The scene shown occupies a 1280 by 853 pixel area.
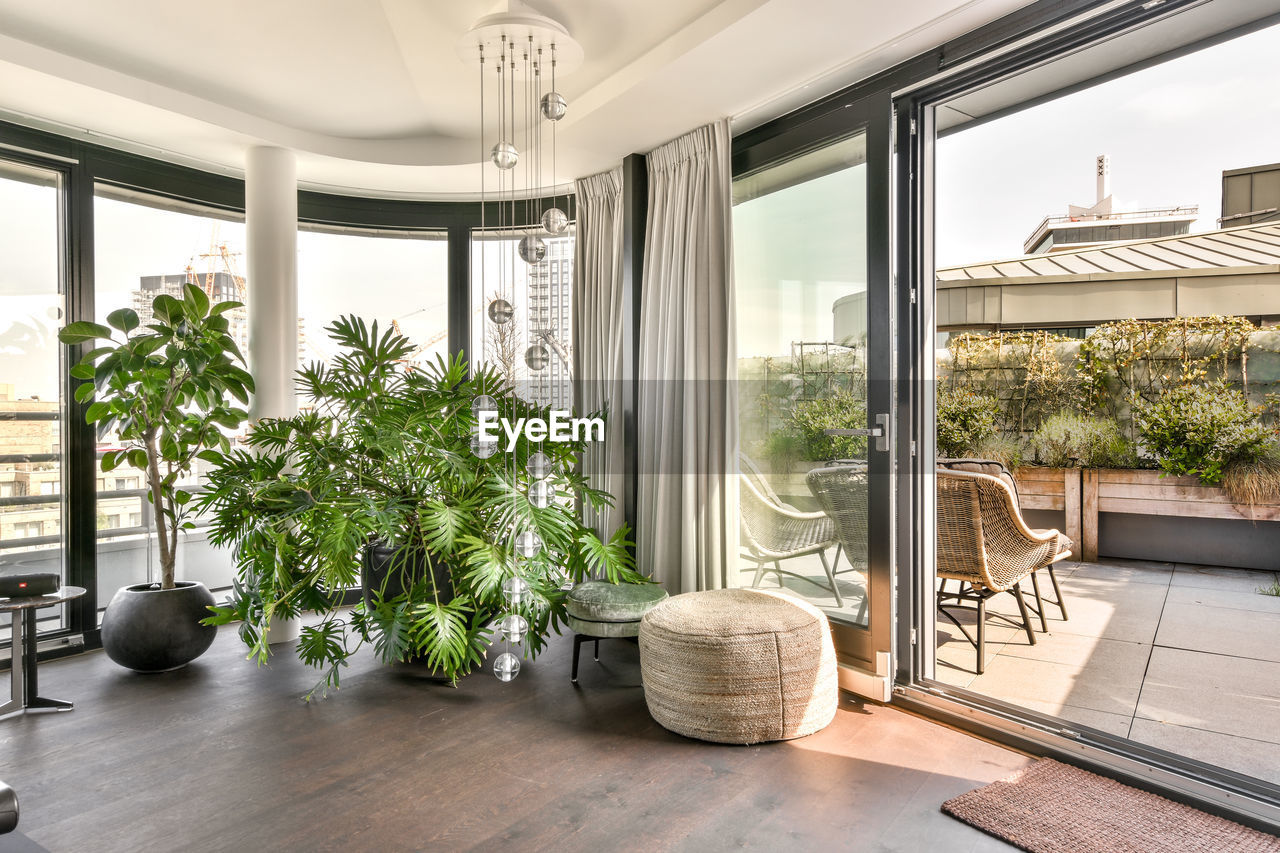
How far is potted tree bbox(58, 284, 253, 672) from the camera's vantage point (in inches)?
127

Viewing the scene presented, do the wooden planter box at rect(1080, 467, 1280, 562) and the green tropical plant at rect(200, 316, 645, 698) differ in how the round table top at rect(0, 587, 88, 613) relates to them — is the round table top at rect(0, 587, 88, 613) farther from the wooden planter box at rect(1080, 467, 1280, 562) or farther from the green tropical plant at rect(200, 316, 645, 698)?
the wooden planter box at rect(1080, 467, 1280, 562)

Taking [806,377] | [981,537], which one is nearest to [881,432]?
[806,377]

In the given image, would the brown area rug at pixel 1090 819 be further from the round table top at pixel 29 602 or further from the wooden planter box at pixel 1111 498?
the wooden planter box at pixel 1111 498

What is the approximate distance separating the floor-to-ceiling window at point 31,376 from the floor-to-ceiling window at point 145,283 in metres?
0.19

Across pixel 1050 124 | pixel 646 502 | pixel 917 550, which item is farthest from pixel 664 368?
pixel 1050 124

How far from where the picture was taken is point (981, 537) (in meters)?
3.14

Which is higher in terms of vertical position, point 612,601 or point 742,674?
point 612,601

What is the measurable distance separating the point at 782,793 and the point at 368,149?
3639 mm

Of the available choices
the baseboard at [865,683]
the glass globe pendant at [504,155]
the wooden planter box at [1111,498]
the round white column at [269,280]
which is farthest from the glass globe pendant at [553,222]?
the wooden planter box at [1111,498]

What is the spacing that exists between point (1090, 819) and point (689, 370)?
2.22 metres

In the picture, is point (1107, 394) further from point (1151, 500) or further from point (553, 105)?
point (553, 105)

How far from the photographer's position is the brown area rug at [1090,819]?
183 centimetres

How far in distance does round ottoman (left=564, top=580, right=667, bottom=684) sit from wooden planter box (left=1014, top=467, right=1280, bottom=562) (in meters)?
3.28

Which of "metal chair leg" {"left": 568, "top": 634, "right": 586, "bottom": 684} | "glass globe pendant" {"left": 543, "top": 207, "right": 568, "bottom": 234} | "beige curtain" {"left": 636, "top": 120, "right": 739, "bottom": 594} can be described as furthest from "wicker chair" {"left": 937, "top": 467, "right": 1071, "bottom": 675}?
"glass globe pendant" {"left": 543, "top": 207, "right": 568, "bottom": 234}
